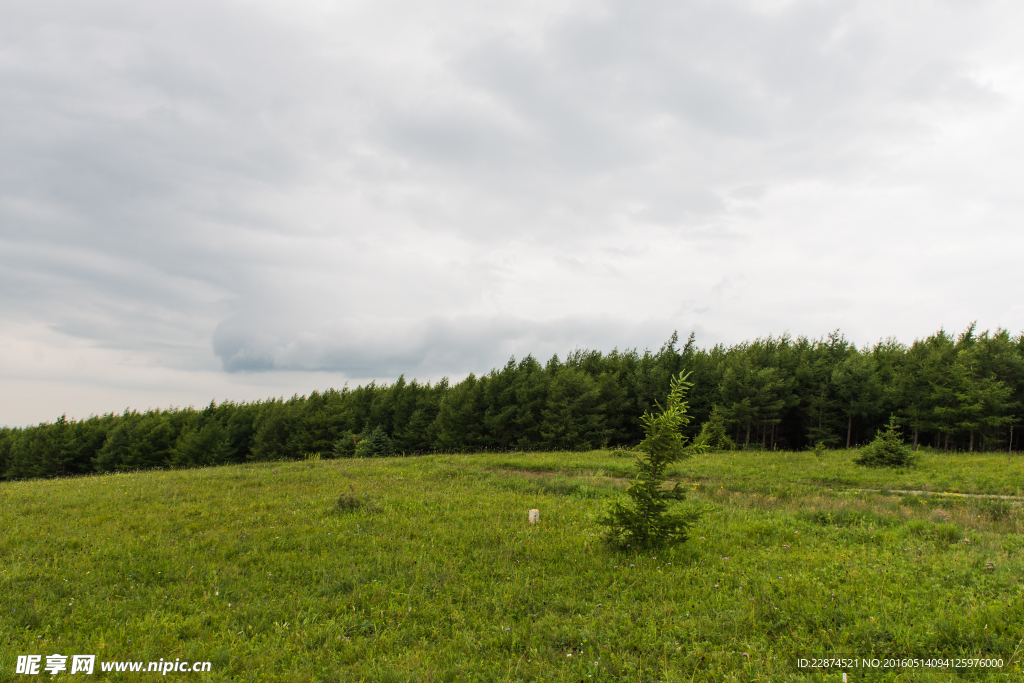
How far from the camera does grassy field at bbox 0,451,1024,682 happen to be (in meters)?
5.70

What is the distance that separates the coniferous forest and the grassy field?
33880 mm

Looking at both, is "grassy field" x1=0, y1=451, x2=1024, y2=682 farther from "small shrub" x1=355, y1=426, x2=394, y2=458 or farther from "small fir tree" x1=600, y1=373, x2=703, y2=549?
"small shrub" x1=355, y1=426, x2=394, y2=458

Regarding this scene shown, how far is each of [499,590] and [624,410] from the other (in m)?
48.1

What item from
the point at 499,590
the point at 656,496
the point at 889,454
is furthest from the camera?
the point at 889,454

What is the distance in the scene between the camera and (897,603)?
256 inches

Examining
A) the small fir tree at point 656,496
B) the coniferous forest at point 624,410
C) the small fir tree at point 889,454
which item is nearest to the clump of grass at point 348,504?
the small fir tree at point 656,496

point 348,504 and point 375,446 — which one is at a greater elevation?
point 348,504

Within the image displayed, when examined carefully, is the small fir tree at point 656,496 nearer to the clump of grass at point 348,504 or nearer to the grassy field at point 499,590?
the grassy field at point 499,590

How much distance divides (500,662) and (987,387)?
4989 centimetres

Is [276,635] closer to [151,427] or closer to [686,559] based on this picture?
[686,559]

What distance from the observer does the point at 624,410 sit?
177 feet

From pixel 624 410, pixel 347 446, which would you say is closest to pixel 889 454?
pixel 624 410

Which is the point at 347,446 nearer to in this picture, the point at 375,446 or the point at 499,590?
the point at 375,446

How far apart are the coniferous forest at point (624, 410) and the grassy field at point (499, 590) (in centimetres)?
3388
